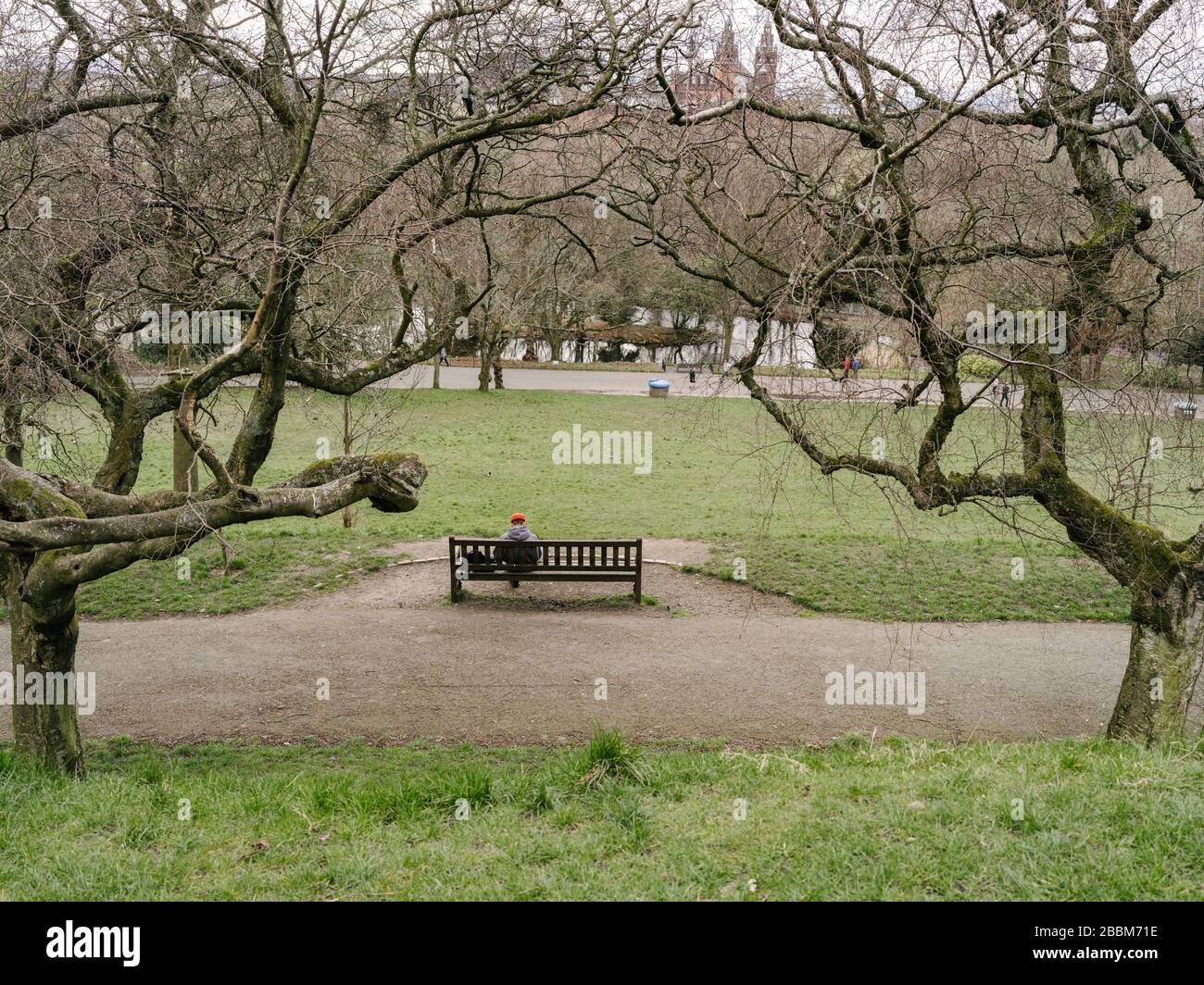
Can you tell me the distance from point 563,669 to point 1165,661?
5.59 meters

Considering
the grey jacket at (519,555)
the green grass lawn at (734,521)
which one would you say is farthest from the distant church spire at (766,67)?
the grey jacket at (519,555)

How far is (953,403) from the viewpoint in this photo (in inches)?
298

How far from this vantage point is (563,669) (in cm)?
1021

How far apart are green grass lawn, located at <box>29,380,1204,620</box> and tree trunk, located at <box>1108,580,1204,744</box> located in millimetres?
987

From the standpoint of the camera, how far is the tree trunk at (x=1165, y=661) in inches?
286

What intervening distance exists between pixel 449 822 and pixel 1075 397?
18.5 feet

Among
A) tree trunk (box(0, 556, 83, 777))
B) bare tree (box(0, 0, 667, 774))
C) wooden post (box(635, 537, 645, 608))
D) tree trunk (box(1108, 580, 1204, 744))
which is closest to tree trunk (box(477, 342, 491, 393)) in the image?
wooden post (box(635, 537, 645, 608))

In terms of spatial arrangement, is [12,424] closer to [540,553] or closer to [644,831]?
[644,831]

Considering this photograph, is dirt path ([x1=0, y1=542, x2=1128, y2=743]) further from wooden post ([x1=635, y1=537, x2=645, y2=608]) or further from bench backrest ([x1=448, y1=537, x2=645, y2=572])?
bench backrest ([x1=448, y1=537, x2=645, y2=572])

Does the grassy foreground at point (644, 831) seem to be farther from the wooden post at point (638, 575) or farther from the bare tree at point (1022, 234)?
the wooden post at point (638, 575)

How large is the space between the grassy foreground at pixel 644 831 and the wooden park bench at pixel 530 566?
21.4ft

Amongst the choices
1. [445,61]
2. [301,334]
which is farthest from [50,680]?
[445,61]

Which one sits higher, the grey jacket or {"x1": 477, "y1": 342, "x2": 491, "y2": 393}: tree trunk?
{"x1": 477, "y1": 342, "x2": 491, "y2": 393}: tree trunk

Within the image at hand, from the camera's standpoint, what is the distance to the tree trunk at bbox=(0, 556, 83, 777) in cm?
679
